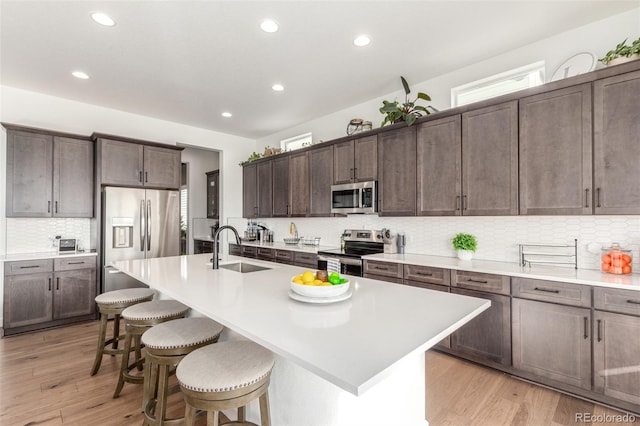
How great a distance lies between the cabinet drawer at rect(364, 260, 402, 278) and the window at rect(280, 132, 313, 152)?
8.15ft

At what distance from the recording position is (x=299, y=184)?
4766 mm

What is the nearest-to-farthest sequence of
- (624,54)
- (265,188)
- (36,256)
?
(624,54)
(36,256)
(265,188)

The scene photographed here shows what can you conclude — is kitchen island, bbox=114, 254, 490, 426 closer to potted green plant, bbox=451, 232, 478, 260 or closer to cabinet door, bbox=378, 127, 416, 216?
potted green plant, bbox=451, 232, 478, 260

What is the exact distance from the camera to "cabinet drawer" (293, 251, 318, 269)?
4.15 m

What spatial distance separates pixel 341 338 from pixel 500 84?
313 centimetres

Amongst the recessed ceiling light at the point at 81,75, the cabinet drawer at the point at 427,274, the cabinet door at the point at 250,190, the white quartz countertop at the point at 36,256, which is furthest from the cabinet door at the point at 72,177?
the cabinet drawer at the point at 427,274

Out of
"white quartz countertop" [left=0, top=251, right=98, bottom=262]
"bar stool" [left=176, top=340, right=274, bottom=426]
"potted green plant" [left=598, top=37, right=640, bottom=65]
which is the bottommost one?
"bar stool" [left=176, top=340, right=274, bottom=426]

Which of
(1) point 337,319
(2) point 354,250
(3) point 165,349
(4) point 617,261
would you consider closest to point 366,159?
(2) point 354,250

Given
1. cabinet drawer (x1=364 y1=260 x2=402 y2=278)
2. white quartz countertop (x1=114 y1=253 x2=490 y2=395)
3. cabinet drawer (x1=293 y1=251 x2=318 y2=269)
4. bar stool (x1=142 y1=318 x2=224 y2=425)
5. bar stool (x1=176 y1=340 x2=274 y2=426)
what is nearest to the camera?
white quartz countertop (x1=114 y1=253 x2=490 y2=395)

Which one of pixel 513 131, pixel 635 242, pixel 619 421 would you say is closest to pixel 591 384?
pixel 619 421

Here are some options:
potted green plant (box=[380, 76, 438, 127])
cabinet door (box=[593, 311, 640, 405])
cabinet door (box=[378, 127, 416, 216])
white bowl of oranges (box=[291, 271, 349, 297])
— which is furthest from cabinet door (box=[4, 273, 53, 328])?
cabinet door (box=[593, 311, 640, 405])

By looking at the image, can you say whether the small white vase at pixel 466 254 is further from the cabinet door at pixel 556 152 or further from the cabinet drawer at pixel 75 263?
the cabinet drawer at pixel 75 263

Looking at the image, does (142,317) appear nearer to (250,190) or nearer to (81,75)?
(81,75)

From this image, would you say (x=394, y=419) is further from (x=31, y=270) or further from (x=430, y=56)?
(x=31, y=270)
